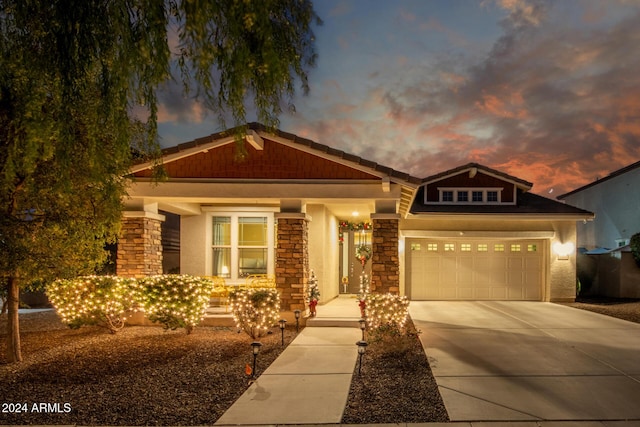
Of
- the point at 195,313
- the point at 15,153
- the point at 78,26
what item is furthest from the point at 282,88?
the point at 195,313

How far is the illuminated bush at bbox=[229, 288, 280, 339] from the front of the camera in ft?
30.8

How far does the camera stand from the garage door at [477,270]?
16.6 meters

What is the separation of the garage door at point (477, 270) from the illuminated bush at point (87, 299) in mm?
10037

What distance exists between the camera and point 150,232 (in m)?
11.3

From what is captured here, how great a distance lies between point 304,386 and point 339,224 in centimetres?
1114

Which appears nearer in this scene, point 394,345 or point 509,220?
point 394,345

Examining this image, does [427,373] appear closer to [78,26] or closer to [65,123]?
[65,123]

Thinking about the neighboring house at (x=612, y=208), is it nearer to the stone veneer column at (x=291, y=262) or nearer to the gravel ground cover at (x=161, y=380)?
the stone veneer column at (x=291, y=262)

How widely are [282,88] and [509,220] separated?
13.1 metres

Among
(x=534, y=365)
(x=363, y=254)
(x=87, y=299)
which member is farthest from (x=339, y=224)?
(x=534, y=365)

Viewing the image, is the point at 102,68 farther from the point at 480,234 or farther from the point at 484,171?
the point at 484,171

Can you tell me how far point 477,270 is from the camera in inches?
653

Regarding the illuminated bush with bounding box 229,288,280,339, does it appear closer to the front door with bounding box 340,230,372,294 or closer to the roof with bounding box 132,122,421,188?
the roof with bounding box 132,122,421,188

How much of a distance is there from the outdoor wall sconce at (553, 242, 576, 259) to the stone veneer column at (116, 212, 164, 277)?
516 inches
